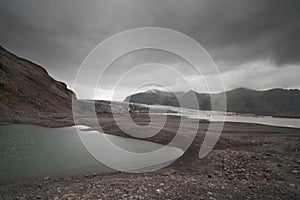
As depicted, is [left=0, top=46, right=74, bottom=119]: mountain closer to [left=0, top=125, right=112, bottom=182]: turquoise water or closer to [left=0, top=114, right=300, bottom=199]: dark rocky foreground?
[left=0, top=125, right=112, bottom=182]: turquoise water

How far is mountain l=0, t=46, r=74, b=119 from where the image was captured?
165 feet

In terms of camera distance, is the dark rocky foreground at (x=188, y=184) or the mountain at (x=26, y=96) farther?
the mountain at (x=26, y=96)

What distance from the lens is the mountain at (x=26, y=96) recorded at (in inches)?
1980

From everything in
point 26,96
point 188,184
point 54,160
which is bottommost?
point 54,160

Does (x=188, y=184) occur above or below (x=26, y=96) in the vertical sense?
below

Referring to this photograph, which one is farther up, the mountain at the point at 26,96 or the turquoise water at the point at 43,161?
the mountain at the point at 26,96

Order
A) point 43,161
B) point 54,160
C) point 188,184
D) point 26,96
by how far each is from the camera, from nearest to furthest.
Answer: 1. point 188,184
2. point 43,161
3. point 54,160
4. point 26,96

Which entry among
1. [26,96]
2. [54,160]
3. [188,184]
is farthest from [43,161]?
[26,96]

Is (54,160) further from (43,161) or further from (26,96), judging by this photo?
(26,96)

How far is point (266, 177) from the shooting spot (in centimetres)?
957

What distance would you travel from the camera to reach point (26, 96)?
60.0 meters

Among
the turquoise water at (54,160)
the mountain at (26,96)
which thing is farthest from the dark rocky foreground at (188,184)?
the mountain at (26,96)

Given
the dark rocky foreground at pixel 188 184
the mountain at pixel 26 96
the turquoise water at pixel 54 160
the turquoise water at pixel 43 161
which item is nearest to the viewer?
the dark rocky foreground at pixel 188 184

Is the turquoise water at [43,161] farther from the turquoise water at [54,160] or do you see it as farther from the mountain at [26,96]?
the mountain at [26,96]
